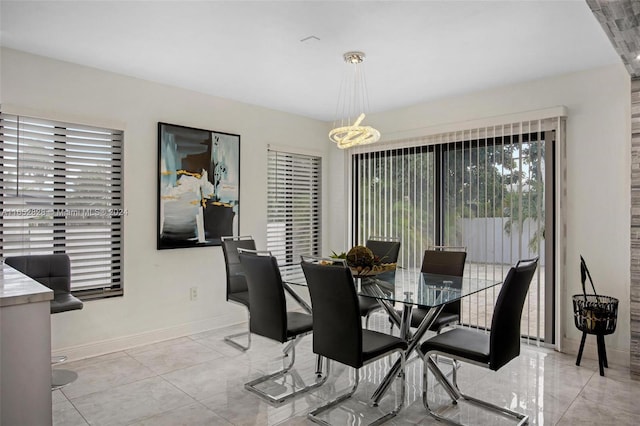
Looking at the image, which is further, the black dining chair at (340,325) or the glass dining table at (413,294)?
the glass dining table at (413,294)

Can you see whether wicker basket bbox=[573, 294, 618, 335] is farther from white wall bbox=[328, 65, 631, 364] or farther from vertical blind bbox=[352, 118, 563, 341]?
vertical blind bbox=[352, 118, 563, 341]

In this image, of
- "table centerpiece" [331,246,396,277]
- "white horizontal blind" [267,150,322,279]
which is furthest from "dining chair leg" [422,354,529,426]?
"white horizontal blind" [267,150,322,279]

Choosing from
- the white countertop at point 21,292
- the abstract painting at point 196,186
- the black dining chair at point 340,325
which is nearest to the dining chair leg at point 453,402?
the black dining chair at point 340,325

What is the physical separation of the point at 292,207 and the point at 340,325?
3124 millimetres

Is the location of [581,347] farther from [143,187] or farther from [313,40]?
[143,187]

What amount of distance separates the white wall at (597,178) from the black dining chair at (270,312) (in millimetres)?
2495

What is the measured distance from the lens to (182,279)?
4.25 metres

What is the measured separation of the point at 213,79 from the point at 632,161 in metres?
3.65

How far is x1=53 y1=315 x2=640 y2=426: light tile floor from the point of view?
8.34 feet

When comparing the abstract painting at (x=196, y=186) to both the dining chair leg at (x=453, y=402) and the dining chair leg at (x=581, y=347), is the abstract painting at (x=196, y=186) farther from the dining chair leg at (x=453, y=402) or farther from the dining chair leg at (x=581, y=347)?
the dining chair leg at (x=581, y=347)

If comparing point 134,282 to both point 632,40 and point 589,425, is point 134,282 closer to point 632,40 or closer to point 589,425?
point 589,425

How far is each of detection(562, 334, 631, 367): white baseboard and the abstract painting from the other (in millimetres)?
3471

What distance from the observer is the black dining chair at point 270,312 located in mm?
2744

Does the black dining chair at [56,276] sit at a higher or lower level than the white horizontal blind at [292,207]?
lower
